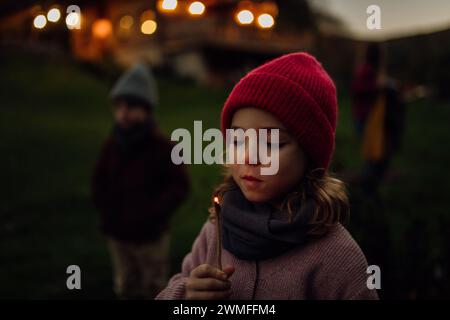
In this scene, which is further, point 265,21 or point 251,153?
point 265,21

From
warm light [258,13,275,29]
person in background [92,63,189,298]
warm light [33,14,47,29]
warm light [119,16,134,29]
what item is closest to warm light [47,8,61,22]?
warm light [33,14,47,29]

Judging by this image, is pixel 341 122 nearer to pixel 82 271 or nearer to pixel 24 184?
pixel 24 184

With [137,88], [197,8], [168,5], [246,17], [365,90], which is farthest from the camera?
[365,90]

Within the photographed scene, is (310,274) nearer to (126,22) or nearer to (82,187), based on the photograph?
(82,187)

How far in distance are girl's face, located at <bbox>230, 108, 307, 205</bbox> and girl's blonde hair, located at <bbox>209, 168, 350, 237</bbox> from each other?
0.05 metres

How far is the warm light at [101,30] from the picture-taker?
1072 inches

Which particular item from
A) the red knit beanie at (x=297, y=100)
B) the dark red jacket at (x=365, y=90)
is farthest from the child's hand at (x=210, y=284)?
the dark red jacket at (x=365, y=90)

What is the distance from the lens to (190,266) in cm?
194

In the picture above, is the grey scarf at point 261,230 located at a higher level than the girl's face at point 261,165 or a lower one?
lower

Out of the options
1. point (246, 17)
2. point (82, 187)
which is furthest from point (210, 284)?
point (82, 187)

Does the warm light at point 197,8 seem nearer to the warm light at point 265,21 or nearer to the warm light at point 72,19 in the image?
the warm light at point 265,21

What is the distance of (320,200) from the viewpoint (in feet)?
5.79

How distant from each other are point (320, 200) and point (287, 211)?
0.42 feet

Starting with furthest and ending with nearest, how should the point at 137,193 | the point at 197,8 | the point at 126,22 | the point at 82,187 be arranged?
the point at 126,22
the point at 82,187
the point at 137,193
the point at 197,8
